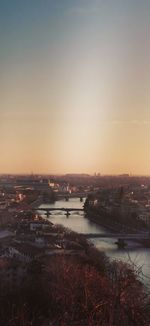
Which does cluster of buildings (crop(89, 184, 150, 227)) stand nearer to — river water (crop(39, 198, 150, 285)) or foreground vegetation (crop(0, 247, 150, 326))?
river water (crop(39, 198, 150, 285))

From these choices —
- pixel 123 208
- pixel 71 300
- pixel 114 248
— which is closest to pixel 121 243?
pixel 114 248

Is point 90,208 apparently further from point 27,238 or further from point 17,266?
point 17,266

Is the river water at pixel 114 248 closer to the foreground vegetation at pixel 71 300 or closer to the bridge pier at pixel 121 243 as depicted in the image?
the bridge pier at pixel 121 243

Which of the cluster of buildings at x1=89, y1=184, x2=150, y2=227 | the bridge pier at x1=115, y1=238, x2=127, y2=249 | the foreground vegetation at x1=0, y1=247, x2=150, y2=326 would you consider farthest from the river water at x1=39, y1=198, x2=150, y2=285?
the cluster of buildings at x1=89, y1=184, x2=150, y2=227

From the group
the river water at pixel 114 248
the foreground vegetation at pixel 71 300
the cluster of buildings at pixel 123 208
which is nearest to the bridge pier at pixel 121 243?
the river water at pixel 114 248

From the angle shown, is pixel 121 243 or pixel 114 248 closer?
pixel 114 248

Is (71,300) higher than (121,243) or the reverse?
higher

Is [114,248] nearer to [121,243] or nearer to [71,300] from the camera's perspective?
[121,243]

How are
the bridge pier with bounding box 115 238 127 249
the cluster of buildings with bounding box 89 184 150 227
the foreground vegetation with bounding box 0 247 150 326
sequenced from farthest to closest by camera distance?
the cluster of buildings with bounding box 89 184 150 227, the bridge pier with bounding box 115 238 127 249, the foreground vegetation with bounding box 0 247 150 326
